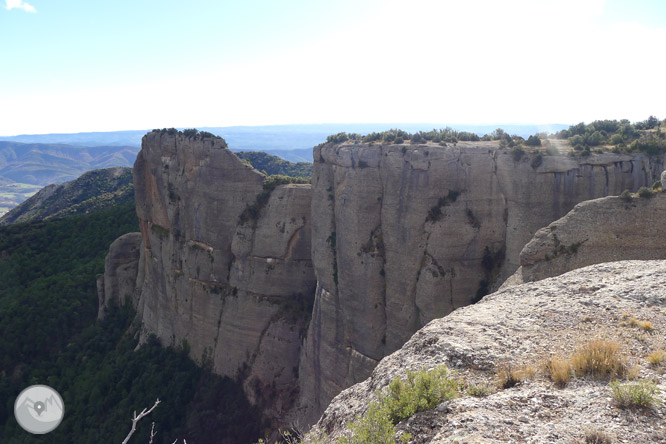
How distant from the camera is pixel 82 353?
112ft

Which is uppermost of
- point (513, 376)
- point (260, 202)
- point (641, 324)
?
point (260, 202)

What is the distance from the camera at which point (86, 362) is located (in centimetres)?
3353

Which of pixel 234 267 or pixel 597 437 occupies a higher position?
pixel 597 437

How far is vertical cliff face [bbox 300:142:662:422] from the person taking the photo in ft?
61.9

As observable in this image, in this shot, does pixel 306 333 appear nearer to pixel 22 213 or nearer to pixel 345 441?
pixel 345 441

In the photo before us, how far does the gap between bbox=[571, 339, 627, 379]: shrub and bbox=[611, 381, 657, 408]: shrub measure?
2.28 feet

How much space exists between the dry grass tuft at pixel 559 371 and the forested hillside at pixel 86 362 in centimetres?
2316

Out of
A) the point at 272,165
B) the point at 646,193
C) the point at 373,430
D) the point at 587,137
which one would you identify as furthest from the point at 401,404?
the point at 272,165

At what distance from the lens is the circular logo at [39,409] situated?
28.5 meters

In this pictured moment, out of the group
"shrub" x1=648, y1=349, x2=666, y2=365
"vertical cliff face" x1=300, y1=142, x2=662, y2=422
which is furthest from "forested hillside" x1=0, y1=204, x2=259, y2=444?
"shrub" x1=648, y1=349, x2=666, y2=365

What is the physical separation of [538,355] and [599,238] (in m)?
8.81

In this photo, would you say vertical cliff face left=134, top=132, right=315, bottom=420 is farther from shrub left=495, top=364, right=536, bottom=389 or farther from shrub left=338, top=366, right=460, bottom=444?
shrub left=495, top=364, right=536, bottom=389

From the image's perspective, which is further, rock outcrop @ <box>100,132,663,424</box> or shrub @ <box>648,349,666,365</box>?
rock outcrop @ <box>100,132,663,424</box>

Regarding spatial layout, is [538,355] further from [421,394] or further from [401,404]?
[401,404]
